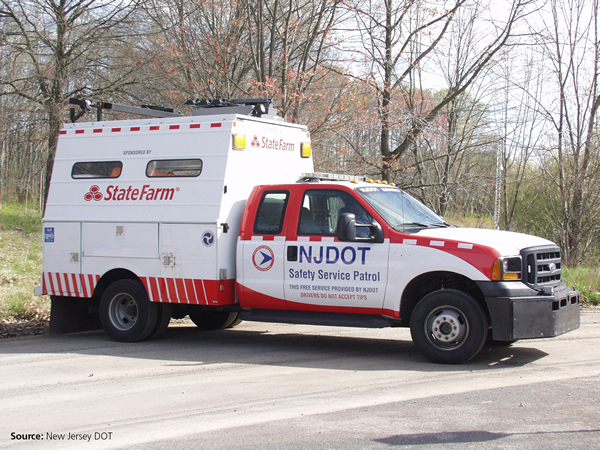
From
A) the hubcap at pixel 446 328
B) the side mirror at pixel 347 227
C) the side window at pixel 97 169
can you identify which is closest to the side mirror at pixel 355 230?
the side mirror at pixel 347 227

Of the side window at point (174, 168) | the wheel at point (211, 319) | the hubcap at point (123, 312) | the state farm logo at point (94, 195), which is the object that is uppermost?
the side window at point (174, 168)

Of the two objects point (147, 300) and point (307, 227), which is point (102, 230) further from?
point (307, 227)

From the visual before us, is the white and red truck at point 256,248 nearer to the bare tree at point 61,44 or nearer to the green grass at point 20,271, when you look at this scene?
the green grass at point 20,271

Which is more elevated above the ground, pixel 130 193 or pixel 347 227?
pixel 130 193

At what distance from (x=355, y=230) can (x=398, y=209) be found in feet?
2.54

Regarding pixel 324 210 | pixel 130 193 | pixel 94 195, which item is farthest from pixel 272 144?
pixel 94 195

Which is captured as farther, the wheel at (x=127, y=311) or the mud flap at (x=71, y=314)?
the mud flap at (x=71, y=314)

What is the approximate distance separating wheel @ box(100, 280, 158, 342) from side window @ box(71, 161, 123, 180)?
61.2 inches

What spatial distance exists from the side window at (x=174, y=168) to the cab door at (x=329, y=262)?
154 cm

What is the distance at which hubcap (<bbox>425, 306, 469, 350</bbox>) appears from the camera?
7348 millimetres

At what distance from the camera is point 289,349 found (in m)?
8.66

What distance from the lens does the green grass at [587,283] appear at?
12.5m

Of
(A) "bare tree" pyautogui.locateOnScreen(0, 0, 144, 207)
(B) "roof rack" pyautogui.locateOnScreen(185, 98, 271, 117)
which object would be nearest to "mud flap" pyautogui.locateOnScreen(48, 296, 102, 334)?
(B) "roof rack" pyautogui.locateOnScreen(185, 98, 271, 117)

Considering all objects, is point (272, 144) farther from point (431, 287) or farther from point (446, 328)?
point (446, 328)
